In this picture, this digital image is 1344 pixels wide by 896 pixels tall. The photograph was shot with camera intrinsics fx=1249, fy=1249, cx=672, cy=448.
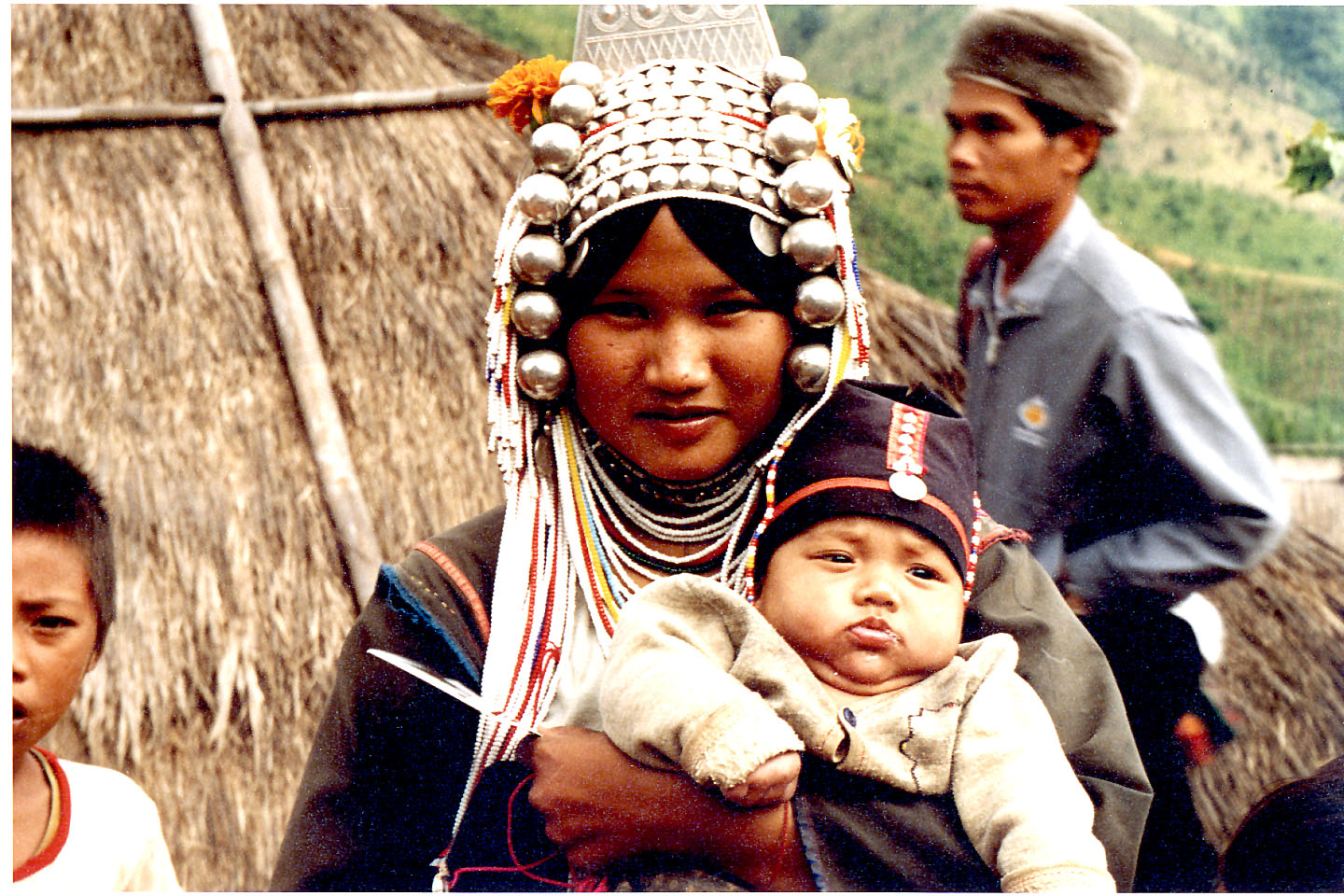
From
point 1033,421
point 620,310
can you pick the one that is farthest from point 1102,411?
point 620,310

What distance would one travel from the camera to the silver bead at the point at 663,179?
1520 millimetres

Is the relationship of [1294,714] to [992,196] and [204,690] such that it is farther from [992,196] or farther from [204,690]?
[204,690]

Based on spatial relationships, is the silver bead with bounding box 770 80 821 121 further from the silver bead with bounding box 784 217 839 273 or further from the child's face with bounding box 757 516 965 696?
the child's face with bounding box 757 516 965 696

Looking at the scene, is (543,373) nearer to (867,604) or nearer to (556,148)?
(556,148)

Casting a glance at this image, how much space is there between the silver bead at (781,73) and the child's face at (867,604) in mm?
607

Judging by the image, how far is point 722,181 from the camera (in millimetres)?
1534

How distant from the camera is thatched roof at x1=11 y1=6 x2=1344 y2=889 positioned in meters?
2.16

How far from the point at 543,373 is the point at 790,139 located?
1.41 feet

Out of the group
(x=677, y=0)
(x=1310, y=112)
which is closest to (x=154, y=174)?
(x=677, y=0)

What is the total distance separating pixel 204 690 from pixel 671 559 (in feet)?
3.42

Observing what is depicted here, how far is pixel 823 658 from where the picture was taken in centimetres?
145

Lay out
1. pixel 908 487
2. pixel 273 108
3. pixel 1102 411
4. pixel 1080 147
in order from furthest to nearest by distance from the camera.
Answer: pixel 273 108
pixel 1080 147
pixel 1102 411
pixel 908 487

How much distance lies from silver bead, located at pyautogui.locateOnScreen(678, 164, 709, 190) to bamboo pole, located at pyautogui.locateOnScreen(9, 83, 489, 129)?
44.8 inches

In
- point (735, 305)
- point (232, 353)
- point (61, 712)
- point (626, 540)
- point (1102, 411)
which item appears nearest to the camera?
point (735, 305)
